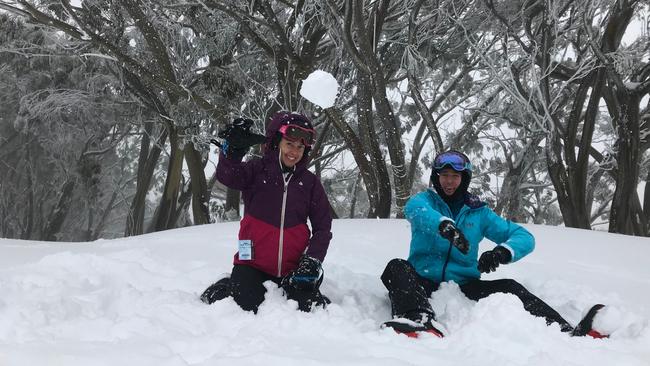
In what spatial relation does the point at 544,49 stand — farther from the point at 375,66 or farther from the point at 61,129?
the point at 61,129

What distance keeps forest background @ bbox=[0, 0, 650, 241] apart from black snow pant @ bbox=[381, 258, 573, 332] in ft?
14.6

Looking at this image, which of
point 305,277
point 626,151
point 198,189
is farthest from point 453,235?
point 198,189

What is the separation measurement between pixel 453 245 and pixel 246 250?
1257mm

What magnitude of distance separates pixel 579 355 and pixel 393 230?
3443 millimetres

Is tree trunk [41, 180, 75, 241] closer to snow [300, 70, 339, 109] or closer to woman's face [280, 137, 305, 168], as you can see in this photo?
snow [300, 70, 339, 109]

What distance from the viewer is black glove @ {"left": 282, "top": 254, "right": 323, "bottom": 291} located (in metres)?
2.88

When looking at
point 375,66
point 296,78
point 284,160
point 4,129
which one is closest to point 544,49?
point 375,66

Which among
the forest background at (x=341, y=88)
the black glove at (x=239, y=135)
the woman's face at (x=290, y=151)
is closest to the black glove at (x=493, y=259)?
the woman's face at (x=290, y=151)

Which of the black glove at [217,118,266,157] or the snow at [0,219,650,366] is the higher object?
the black glove at [217,118,266,157]

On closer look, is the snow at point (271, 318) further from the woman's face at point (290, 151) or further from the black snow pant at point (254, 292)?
the woman's face at point (290, 151)

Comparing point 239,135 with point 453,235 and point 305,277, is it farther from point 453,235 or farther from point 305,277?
point 453,235

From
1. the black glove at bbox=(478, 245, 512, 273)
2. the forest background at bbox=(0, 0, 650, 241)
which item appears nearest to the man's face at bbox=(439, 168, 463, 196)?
the black glove at bbox=(478, 245, 512, 273)

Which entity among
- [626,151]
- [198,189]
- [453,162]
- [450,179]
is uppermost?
[626,151]

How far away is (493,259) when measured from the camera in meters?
2.97
